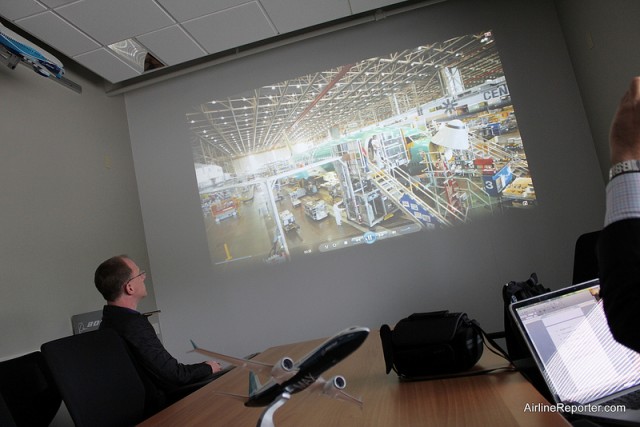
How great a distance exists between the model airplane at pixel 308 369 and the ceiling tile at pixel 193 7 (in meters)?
3.37

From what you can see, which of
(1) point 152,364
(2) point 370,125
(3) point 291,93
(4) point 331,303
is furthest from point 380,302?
(1) point 152,364

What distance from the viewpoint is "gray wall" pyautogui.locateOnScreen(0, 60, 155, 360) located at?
3340 mm

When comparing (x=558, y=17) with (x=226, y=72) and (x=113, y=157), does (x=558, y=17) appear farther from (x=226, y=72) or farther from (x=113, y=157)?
(x=113, y=157)

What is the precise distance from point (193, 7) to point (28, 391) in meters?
2.76

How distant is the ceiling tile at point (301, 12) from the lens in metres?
3.91

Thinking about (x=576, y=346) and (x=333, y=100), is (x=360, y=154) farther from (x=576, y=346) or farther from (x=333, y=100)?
(x=576, y=346)

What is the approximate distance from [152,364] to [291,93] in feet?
10.0

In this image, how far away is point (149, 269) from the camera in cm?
498

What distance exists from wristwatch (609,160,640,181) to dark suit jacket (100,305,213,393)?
85.4 inches

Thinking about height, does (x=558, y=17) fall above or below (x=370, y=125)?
above

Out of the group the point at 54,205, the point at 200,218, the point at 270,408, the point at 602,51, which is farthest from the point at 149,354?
the point at 602,51

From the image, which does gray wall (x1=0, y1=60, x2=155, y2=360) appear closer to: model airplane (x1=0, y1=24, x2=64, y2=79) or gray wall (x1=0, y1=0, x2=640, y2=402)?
gray wall (x1=0, y1=0, x2=640, y2=402)

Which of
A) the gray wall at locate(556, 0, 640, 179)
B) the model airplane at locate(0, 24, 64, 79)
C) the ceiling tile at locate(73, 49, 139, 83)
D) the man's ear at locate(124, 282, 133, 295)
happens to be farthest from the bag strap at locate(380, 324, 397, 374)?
the ceiling tile at locate(73, 49, 139, 83)

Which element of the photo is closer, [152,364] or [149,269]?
[152,364]
